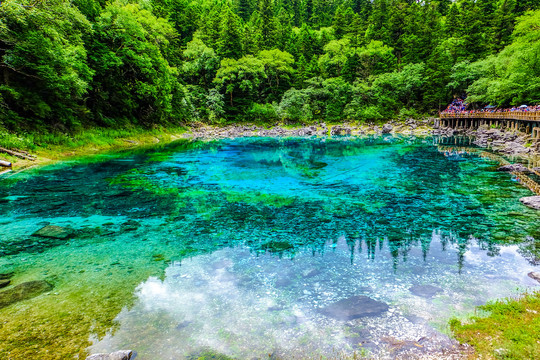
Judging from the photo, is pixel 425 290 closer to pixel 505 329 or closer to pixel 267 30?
pixel 505 329

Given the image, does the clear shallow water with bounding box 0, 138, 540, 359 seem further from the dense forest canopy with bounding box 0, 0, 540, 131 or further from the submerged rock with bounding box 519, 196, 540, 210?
the dense forest canopy with bounding box 0, 0, 540, 131

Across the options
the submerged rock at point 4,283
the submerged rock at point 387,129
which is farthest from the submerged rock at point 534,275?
the submerged rock at point 387,129

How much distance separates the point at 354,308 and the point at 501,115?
3577cm

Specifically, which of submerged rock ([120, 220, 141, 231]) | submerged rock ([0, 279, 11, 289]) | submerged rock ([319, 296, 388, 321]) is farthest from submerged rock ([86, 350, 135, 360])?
submerged rock ([120, 220, 141, 231])

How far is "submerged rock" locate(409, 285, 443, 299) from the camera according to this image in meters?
5.61

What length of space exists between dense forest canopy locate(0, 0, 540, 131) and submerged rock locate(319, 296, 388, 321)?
19.9 metres

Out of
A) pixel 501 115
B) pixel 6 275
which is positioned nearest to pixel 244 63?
pixel 501 115

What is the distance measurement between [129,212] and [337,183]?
1001cm

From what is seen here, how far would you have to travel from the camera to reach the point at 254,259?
24.1 ft

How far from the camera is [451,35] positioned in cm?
5559

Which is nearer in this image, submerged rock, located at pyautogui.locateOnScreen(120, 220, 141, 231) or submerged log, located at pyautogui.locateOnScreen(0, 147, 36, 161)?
submerged rock, located at pyautogui.locateOnScreen(120, 220, 141, 231)

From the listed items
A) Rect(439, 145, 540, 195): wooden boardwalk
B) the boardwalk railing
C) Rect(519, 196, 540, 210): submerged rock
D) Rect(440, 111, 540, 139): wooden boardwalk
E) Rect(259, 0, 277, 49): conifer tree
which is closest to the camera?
Rect(519, 196, 540, 210): submerged rock

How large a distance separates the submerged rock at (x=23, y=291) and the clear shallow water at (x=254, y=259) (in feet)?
0.92

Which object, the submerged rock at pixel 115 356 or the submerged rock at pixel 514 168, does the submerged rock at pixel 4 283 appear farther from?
the submerged rock at pixel 514 168
